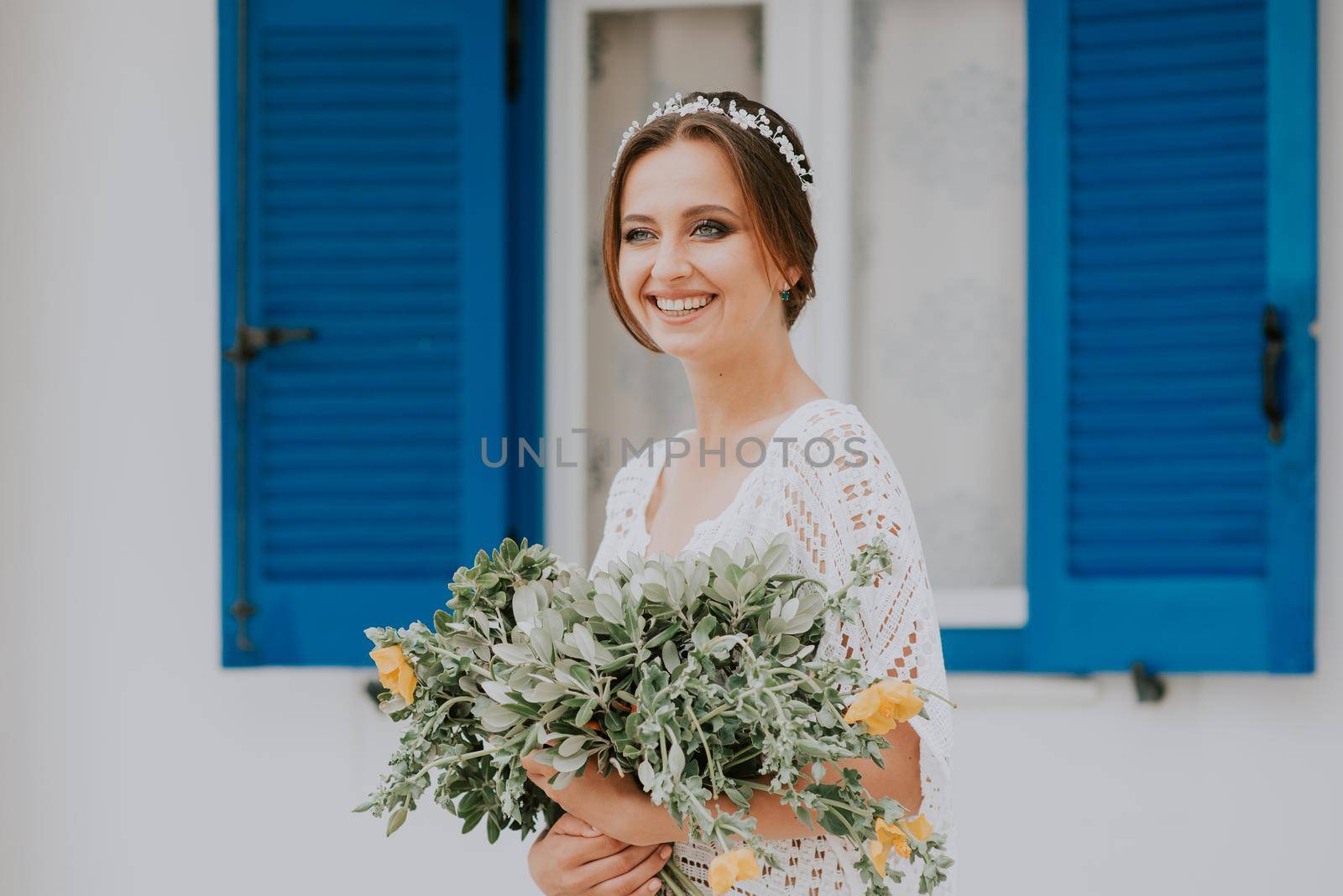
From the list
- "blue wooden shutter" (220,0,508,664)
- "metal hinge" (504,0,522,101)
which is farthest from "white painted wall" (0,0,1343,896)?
"metal hinge" (504,0,522,101)

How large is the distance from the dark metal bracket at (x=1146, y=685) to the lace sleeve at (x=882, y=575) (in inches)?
58.5

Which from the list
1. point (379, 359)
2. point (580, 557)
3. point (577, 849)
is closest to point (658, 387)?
point (580, 557)

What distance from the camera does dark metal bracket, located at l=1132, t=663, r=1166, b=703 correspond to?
261 centimetres

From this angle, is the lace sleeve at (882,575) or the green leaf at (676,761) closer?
the green leaf at (676,761)

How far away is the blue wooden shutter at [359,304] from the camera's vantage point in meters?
2.79

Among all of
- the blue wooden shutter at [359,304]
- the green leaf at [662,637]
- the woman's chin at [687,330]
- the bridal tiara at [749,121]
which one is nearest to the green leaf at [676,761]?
the green leaf at [662,637]

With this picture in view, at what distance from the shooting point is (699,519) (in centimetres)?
148

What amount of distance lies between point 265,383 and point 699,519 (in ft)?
5.53

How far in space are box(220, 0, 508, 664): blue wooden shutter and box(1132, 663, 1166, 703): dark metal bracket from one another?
144 centimetres

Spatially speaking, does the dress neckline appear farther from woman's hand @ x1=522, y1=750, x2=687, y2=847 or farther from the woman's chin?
woman's hand @ x1=522, y1=750, x2=687, y2=847

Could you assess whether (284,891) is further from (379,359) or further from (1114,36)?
(1114,36)

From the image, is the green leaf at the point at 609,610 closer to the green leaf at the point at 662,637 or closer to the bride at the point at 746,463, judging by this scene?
the green leaf at the point at 662,637

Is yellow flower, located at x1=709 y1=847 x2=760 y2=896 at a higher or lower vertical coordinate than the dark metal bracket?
higher

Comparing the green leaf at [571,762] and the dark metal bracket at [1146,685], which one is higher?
the green leaf at [571,762]
